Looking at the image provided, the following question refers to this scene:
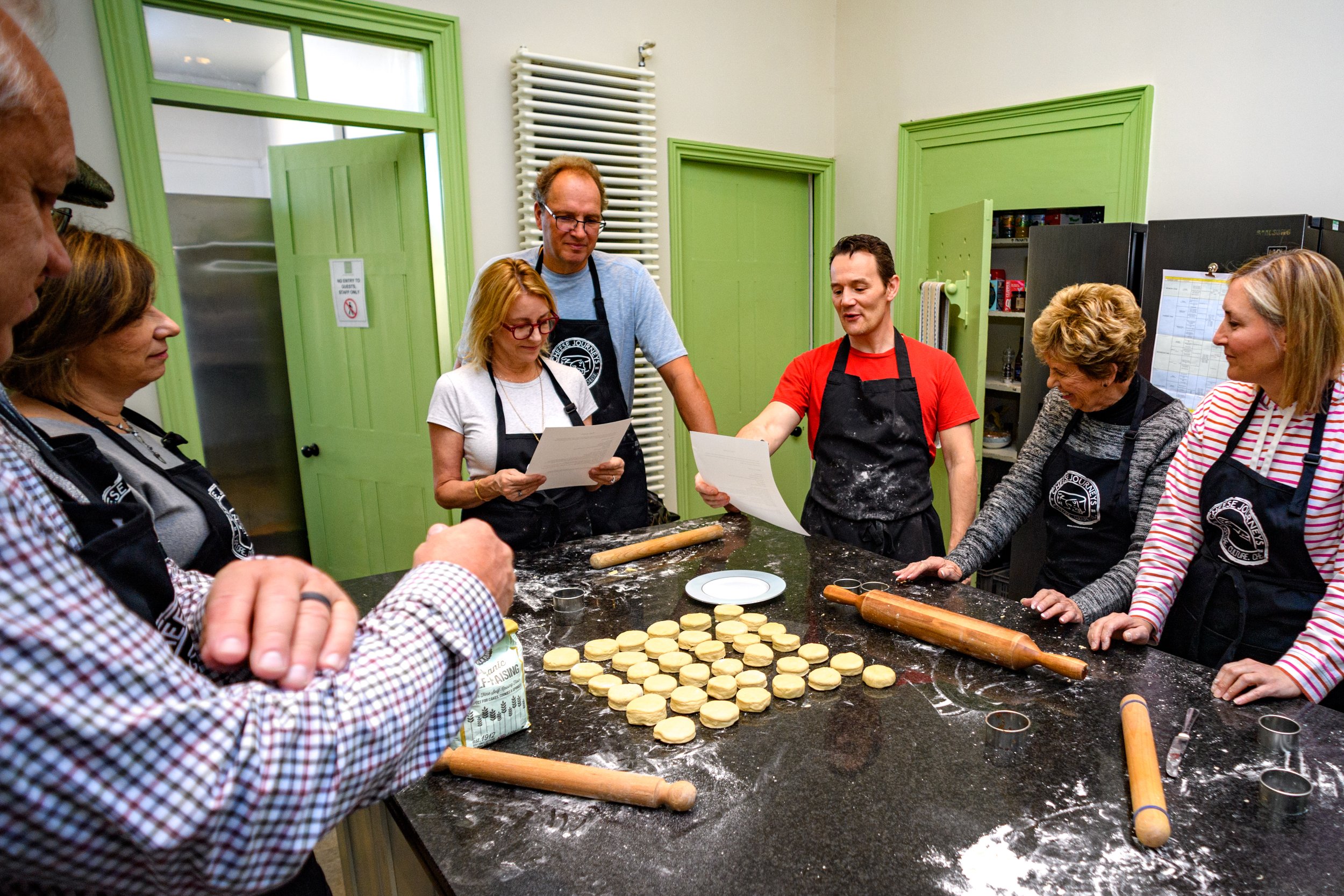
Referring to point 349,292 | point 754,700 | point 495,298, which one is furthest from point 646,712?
point 349,292

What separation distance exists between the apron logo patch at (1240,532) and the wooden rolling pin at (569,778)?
1.47 meters

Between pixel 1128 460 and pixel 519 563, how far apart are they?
1.76m

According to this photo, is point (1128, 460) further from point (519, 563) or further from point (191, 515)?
point (191, 515)

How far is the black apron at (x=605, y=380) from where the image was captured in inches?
111

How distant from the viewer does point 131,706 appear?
60cm

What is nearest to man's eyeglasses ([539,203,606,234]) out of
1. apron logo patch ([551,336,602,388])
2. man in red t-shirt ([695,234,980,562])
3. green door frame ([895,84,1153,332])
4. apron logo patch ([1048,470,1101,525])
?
apron logo patch ([551,336,602,388])

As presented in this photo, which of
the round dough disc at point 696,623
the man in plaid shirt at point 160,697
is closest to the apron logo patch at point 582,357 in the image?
the round dough disc at point 696,623

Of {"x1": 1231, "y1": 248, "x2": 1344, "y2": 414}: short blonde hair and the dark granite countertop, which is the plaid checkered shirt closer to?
the dark granite countertop

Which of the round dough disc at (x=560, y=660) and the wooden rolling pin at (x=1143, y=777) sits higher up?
the wooden rolling pin at (x=1143, y=777)

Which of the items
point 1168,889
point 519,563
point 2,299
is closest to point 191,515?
point 519,563

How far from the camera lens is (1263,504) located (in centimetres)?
175

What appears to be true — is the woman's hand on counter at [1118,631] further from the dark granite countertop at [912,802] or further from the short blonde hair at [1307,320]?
the short blonde hair at [1307,320]

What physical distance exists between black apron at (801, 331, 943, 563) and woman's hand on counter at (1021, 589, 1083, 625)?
0.87m

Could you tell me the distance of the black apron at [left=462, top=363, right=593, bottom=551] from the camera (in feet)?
8.18
